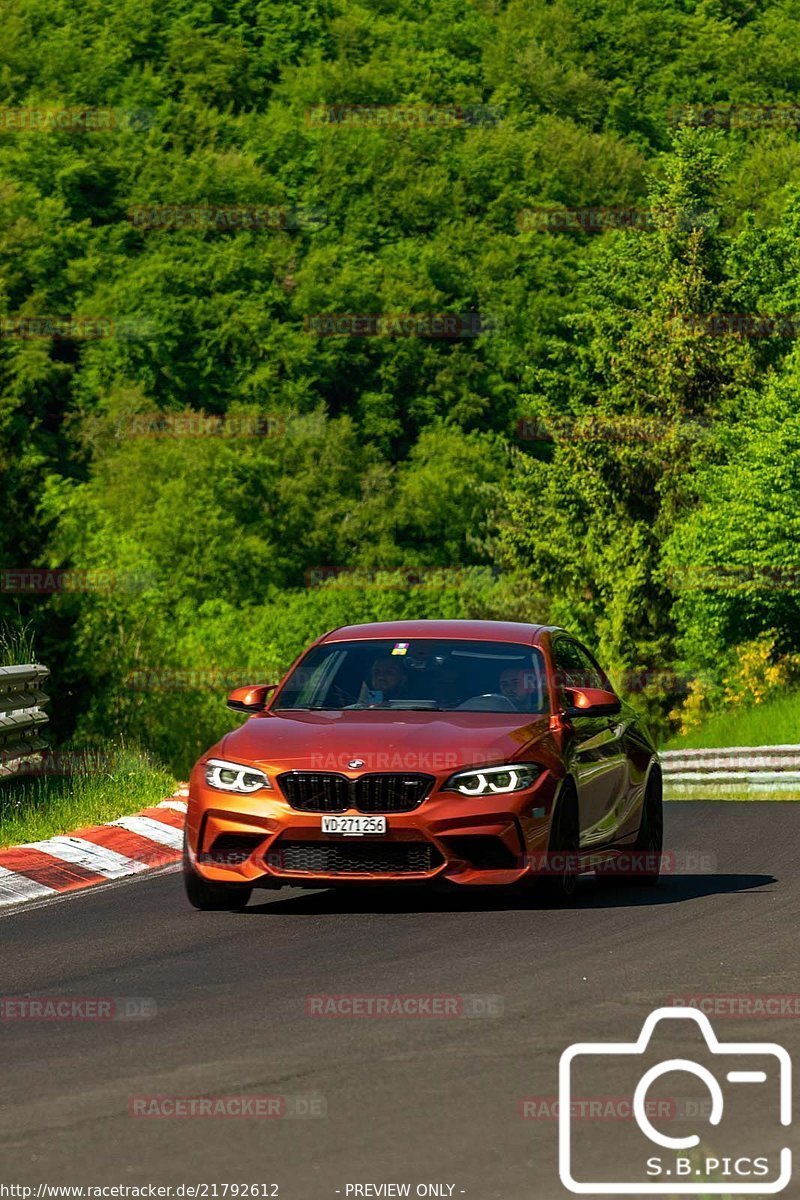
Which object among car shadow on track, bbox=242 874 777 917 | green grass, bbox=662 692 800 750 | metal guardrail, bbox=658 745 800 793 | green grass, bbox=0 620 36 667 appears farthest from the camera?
green grass, bbox=662 692 800 750

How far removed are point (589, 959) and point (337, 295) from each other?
9149 cm

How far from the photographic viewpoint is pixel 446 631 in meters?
13.4

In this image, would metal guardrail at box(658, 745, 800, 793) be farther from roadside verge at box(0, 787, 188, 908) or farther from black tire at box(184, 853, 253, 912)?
black tire at box(184, 853, 253, 912)

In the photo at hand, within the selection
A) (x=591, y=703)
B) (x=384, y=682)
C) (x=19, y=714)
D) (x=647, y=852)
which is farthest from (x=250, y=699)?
(x=19, y=714)

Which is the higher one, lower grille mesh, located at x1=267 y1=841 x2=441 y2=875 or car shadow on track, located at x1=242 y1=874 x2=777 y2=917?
lower grille mesh, located at x1=267 y1=841 x2=441 y2=875

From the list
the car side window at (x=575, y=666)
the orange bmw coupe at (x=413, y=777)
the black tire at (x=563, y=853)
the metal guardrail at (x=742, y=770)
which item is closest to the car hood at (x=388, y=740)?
the orange bmw coupe at (x=413, y=777)

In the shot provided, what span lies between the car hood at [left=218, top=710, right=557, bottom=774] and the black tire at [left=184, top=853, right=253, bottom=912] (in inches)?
26.2

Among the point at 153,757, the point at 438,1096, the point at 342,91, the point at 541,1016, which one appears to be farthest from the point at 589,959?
the point at 342,91

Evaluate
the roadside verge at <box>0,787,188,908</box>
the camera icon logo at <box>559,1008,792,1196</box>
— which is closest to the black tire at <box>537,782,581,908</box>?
the roadside verge at <box>0,787,188,908</box>

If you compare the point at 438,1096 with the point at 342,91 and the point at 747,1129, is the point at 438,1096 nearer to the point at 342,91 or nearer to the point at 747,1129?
the point at 747,1129

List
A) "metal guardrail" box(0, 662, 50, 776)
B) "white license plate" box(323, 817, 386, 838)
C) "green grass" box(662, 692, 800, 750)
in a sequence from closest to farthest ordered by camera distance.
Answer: "white license plate" box(323, 817, 386, 838) → "metal guardrail" box(0, 662, 50, 776) → "green grass" box(662, 692, 800, 750)

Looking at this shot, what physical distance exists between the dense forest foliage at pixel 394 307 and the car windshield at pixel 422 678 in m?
49.7

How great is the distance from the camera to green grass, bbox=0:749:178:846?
15.6 meters

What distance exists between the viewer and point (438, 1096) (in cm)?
696
